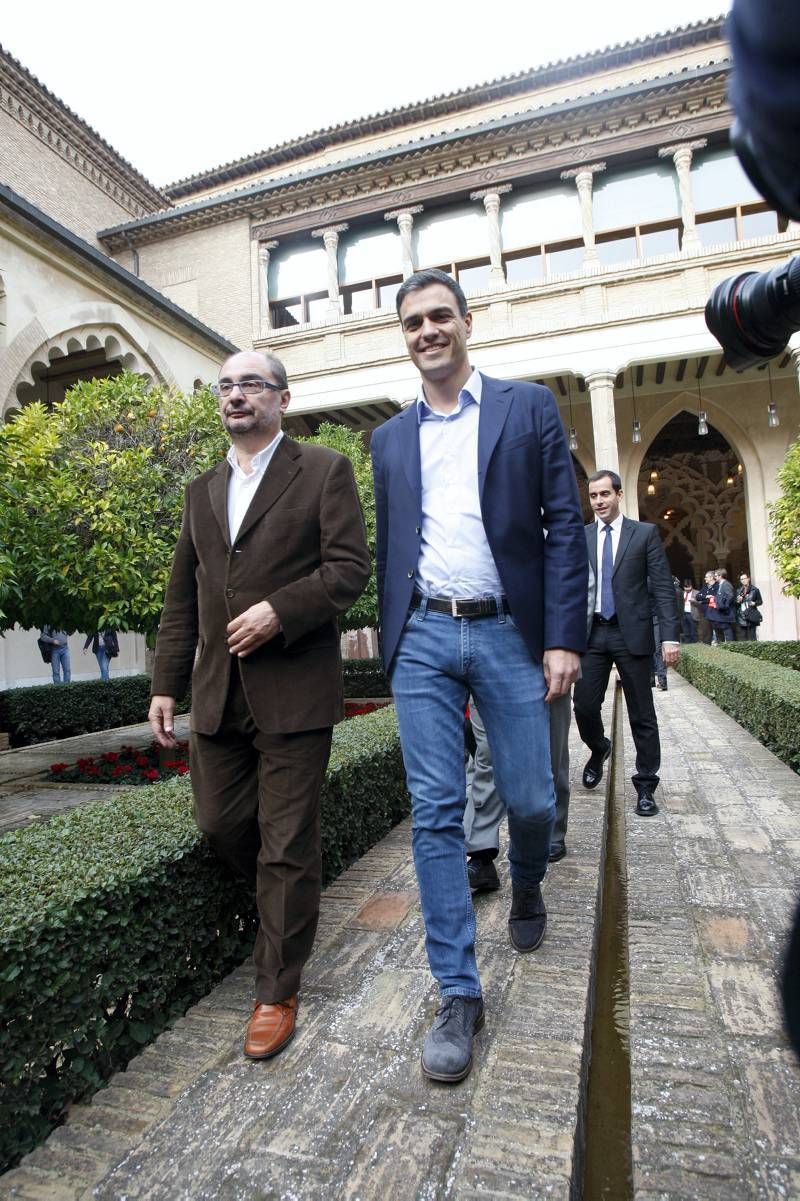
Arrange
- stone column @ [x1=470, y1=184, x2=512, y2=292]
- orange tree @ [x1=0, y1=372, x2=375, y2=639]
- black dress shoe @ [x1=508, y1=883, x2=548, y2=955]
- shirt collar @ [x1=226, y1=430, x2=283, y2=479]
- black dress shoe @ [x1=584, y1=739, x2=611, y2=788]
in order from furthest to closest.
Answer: stone column @ [x1=470, y1=184, x2=512, y2=292] → orange tree @ [x1=0, y1=372, x2=375, y2=639] → black dress shoe @ [x1=584, y1=739, x2=611, y2=788] → black dress shoe @ [x1=508, y1=883, x2=548, y2=955] → shirt collar @ [x1=226, y1=430, x2=283, y2=479]

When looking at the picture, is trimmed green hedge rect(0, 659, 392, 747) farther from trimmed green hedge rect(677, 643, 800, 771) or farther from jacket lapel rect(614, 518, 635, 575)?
jacket lapel rect(614, 518, 635, 575)

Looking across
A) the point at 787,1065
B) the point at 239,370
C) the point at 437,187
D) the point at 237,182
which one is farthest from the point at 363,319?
the point at 787,1065

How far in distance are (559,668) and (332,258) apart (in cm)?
1808

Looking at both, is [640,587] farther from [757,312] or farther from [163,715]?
[757,312]

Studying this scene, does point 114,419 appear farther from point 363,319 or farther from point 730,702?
point 363,319

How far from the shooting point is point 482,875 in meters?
2.85

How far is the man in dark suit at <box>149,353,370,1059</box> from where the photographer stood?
193 centimetres

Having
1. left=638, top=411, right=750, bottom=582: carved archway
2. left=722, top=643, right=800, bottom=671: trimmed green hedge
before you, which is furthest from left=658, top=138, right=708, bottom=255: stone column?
left=722, top=643, right=800, bottom=671: trimmed green hedge

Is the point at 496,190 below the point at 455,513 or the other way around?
the other way around

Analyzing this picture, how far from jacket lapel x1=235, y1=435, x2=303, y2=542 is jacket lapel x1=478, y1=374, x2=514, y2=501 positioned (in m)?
0.56

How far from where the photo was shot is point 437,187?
1681cm

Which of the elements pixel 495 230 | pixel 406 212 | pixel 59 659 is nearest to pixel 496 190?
pixel 495 230

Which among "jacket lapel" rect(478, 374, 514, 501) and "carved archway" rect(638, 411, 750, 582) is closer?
"jacket lapel" rect(478, 374, 514, 501)

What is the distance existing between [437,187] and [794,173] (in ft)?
61.3
